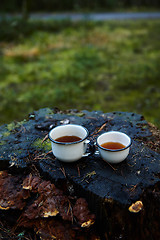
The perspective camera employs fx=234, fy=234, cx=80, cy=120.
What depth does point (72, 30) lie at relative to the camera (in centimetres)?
1123

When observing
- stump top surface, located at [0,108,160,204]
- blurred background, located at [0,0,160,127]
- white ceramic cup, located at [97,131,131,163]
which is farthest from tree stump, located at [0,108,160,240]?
blurred background, located at [0,0,160,127]

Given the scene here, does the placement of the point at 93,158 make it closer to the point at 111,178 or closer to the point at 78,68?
the point at 111,178

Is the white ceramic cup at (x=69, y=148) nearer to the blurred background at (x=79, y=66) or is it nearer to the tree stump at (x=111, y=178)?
the tree stump at (x=111, y=178)

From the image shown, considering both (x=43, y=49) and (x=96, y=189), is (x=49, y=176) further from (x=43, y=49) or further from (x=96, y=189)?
(x=43, y=49)

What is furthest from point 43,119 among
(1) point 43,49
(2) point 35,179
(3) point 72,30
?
(3) point 72,30

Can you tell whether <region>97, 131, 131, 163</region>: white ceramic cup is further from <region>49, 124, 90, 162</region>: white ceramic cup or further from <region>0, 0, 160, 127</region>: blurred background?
<region>0, 0, 160, 127</region>: blurred background

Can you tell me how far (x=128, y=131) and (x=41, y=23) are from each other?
10.4 meters

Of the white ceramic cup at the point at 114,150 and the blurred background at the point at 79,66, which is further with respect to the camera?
the blurred background at the point at 79,66

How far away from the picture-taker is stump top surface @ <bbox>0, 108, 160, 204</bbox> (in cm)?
188

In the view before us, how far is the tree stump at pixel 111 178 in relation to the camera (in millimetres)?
1821

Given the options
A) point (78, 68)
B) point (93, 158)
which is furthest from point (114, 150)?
point (78, 68)

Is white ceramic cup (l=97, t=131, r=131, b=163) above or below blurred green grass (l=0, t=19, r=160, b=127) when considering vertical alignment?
above

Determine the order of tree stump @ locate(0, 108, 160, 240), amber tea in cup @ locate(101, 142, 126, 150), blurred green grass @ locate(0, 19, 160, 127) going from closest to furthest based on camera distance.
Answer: tree stump @ locate(0, 108, 160, 240), amber tea in cup @ locate(101, 142, 126, 150), blurred green grass @ locate(0, 19, 160, 127)

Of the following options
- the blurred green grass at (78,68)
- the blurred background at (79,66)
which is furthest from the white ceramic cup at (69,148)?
the blurred green grass at (78,68)
